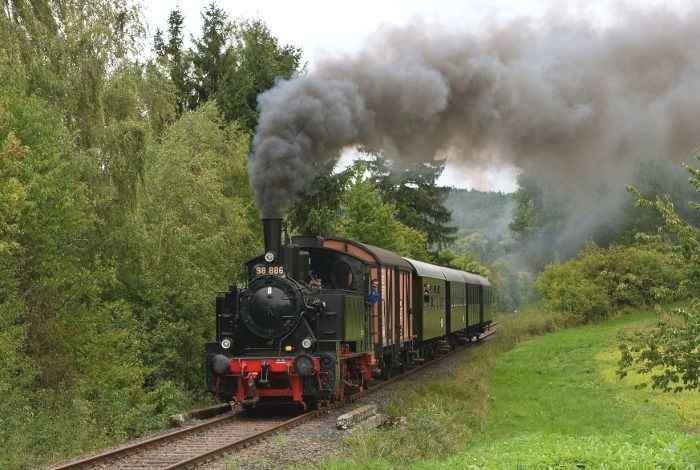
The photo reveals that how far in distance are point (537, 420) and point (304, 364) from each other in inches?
192

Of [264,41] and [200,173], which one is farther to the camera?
[264,41]

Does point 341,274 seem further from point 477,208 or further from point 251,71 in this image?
point 477,208

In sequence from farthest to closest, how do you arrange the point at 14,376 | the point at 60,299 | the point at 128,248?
the point at 128,248 → the point at 60,299 → the point at 14,376

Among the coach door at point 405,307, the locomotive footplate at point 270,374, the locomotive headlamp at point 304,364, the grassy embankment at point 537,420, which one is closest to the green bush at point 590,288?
the grassy embankment at point 537,420

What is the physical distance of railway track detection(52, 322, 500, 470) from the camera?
10367 millimetres

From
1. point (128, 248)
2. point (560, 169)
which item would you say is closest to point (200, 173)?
point (128, 248)

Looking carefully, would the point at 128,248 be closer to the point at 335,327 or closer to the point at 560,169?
the point at 335,327

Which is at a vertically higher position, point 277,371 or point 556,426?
point 277,371

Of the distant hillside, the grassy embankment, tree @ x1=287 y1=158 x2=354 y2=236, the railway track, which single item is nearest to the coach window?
the railway track

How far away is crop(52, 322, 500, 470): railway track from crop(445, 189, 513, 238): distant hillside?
443 ft

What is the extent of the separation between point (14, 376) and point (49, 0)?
7.29 m

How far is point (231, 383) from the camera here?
14625 millimetres

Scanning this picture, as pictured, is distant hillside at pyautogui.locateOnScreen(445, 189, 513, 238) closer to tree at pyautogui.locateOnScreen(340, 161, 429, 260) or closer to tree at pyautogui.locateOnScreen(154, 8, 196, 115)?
tree at pyautogui.locateOnScreen(154, 8, 196, 115)

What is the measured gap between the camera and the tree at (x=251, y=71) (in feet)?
108
